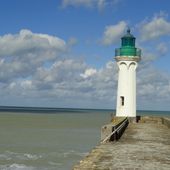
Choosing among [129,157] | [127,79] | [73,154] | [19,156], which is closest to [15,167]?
[19,156]

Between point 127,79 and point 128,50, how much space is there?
1790 millimetres

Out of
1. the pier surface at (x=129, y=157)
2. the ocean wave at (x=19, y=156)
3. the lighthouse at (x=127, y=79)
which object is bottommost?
the ocean wave at (x=19, y=156)

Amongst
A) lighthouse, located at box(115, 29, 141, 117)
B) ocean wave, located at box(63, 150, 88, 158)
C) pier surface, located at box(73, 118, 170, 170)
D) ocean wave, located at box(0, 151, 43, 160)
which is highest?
lighthouse, located at box(115, 29, 141, 117)

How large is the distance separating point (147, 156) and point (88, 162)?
7.71 feet

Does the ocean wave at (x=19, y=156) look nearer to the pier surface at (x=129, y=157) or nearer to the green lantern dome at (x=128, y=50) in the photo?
the green lantern dome at (x=128, y=50)

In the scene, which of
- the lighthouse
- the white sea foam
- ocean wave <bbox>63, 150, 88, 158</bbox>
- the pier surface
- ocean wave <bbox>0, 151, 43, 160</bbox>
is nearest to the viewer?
the pier surface

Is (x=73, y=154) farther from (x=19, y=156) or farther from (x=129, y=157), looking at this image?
(x=129, y=157)

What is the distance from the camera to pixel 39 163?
21625mm

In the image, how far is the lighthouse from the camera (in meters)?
25.6

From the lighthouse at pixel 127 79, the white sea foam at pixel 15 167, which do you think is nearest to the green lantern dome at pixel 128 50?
the lighthouse at pixel 127 79

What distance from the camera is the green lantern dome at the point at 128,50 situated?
25.7 meters

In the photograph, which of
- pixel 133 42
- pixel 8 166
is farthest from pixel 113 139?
pixel 133 42

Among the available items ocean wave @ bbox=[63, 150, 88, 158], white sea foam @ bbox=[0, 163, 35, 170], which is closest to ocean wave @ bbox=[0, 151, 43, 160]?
ocean wave @ bbox=[63, 150, 88, 158]

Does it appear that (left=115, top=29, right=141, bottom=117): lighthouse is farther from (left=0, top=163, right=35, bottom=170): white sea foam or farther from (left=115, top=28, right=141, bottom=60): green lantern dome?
(left=0, top=163, right=35, bottom=170): white sea foam
